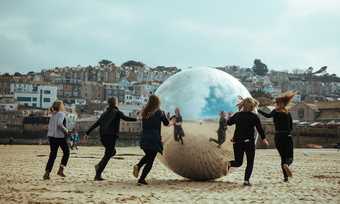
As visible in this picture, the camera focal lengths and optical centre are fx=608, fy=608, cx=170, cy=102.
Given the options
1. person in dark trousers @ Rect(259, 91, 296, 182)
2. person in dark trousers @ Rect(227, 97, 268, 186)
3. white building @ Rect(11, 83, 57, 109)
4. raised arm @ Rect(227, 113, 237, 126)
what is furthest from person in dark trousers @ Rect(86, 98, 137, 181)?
white building @ Rect(11, 83, 57, 109)

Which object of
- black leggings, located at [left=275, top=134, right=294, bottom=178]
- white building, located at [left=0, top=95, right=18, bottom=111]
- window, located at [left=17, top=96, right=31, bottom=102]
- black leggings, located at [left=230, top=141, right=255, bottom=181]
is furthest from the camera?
window, located at [left=17, top=96, right=31, bottom=102]

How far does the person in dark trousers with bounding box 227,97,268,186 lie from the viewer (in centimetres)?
1180

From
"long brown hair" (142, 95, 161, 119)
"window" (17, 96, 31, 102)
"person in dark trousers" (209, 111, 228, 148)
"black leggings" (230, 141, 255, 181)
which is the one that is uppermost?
"window" (17, 96, 31, 102)

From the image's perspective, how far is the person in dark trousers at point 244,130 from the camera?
1180 cm

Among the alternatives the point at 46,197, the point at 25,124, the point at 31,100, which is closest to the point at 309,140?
the point at 25,124

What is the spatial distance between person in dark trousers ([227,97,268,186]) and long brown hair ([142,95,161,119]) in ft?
4.69

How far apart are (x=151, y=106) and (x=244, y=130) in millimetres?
1864

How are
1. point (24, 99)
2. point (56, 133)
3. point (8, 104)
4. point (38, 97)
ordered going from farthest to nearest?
point (24, 99) → point (38, 97) → point (8, 104) → point (56, 133)

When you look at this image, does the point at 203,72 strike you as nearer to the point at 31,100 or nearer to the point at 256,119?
the point at 256,119

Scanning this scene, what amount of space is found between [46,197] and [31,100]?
17696 centimetres

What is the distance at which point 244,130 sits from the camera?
1180cm

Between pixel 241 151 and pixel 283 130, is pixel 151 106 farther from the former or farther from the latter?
pixel 283 130

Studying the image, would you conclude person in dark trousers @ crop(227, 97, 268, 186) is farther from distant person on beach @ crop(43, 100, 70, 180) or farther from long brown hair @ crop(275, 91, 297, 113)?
distant person on beach @ crop(43, 100, 70, 180)

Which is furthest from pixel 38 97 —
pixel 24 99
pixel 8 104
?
pixel 8 104
